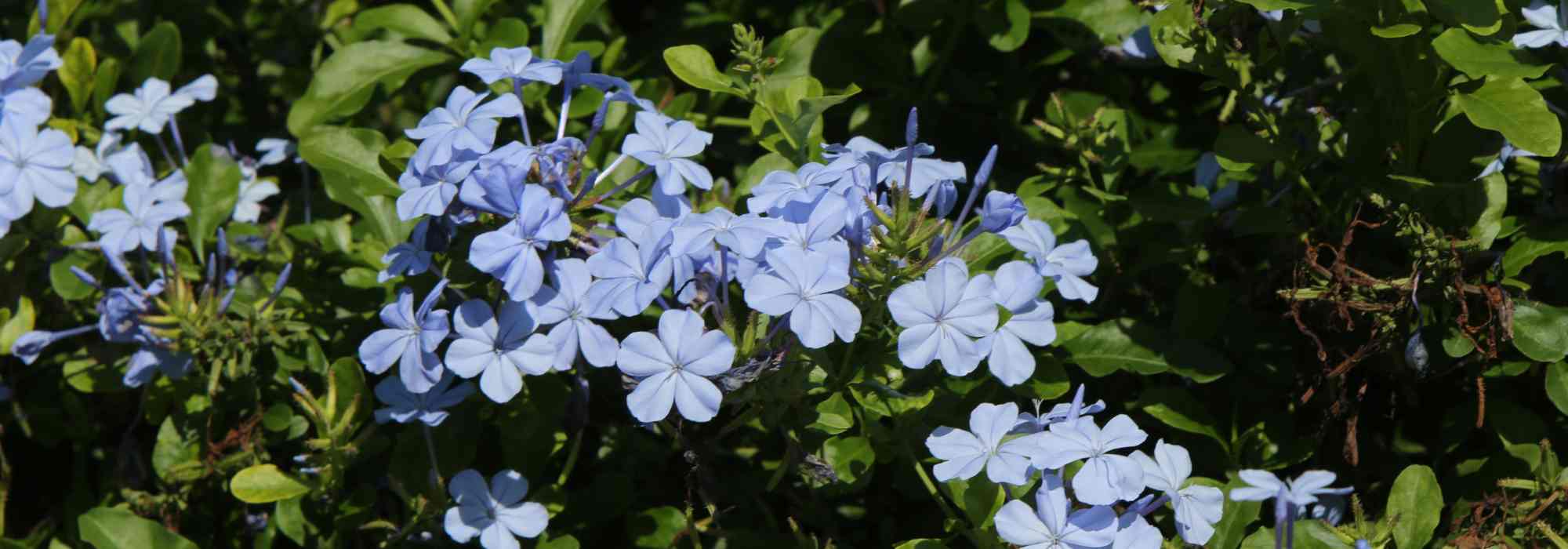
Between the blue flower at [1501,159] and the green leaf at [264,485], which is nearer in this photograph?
the blue flower at [1501,159]

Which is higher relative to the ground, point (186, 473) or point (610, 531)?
point (186, 473)

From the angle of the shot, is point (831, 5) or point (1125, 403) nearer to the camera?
point (1125, 403)

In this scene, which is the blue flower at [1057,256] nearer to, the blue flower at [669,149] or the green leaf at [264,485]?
the blue flower at [669,149]

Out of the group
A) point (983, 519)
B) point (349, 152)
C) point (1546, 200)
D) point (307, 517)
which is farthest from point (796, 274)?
point (1546, 200)

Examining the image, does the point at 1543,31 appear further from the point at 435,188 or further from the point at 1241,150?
the point at 435,188

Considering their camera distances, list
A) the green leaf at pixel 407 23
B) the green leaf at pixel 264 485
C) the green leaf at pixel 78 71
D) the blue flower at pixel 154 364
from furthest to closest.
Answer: the green leaf at pixel 78 71 → the green leaf at pixel 407 23 → the blue flower at pixel 154 364 → the green leaf at pixel 264 485

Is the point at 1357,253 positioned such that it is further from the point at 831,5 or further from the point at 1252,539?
the point at 831,5

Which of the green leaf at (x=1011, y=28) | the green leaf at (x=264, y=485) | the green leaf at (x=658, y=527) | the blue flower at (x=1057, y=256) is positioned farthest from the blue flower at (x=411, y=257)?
the green leaf at (x=1011, y=28)

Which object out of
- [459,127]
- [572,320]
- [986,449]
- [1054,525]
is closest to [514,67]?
[459,127]
